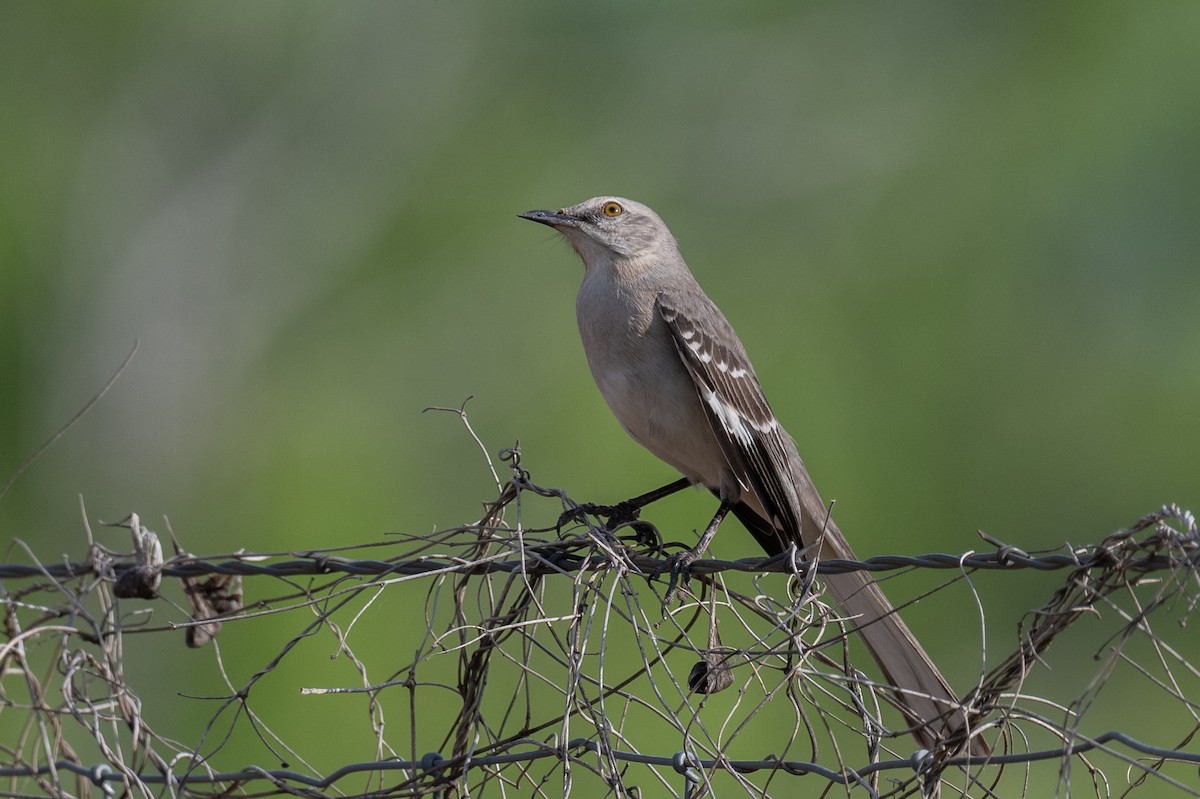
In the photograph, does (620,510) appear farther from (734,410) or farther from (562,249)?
(562,249)

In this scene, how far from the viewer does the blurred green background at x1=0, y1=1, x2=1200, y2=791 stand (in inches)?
611

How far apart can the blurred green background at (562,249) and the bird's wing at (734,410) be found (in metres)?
9.29

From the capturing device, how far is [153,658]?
14.1 metres

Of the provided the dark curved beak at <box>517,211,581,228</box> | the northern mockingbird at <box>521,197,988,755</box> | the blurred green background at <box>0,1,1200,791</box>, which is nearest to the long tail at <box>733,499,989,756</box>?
the northern mockingbird at <box>521,197,988,755</box>

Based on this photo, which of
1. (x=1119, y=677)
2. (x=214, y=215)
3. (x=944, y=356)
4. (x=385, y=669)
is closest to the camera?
(x=385, y=669)

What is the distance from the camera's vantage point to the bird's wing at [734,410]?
15.1ft

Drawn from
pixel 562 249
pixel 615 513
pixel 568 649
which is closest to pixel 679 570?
pixel 568 649

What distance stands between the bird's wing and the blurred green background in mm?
9292

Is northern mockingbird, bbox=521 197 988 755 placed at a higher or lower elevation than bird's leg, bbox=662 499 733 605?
higher

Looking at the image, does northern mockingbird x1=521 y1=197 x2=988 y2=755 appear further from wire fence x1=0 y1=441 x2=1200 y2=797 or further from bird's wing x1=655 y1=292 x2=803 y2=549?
wire fence x1=0 y1=441 x2=1200 y2=797

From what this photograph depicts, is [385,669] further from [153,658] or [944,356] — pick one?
[944,356]

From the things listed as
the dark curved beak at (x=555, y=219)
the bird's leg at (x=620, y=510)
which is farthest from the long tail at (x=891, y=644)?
the dark curved beak at (x=555, y=219)

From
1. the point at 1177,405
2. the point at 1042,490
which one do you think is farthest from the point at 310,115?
the point at 1177,405

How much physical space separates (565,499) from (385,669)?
7730 mm
